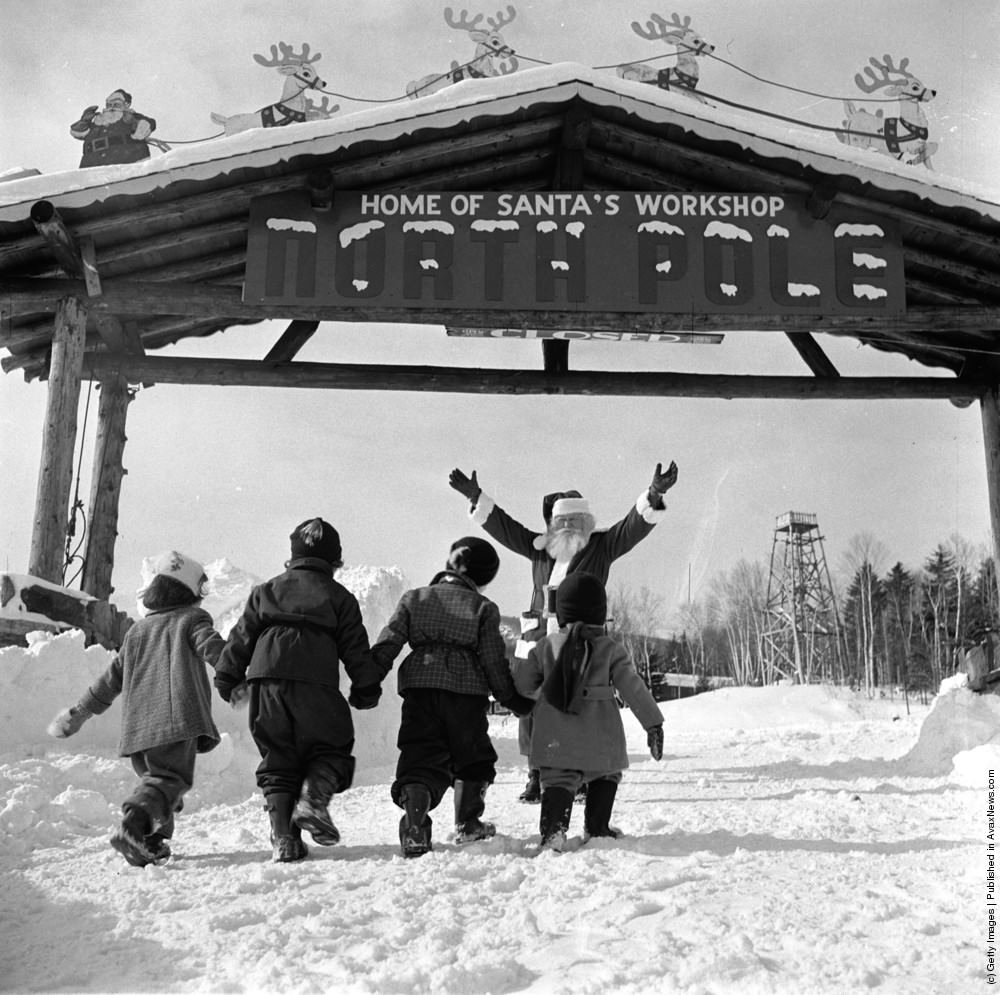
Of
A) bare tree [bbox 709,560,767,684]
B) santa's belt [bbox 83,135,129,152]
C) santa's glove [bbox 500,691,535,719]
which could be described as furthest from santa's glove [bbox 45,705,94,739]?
bare tree [bbox 709,560,767,684]

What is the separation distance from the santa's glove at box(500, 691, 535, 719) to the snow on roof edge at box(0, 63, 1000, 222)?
4690 millimetres

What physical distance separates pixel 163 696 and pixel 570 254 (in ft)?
16.5

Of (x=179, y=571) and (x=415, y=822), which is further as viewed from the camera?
(x=179, y=571)

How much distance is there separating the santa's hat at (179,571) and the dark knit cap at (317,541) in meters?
0.42

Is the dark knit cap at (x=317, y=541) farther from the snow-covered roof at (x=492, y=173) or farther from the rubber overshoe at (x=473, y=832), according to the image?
the snow-covered roof at (x=492, y=173)

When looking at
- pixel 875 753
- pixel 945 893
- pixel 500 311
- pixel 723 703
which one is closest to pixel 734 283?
pixel 500 311

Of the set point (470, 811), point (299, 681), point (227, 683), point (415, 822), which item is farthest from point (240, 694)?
point (470, 811)

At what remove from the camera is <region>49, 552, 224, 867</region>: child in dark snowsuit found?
3.75 meters

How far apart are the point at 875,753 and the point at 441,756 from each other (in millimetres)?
4836

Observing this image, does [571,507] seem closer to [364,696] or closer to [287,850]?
[364,696]

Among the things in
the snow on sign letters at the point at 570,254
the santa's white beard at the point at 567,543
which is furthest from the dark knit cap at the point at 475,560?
the snow on sign letters at the point at 570,254

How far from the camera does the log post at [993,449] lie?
9.19 metres

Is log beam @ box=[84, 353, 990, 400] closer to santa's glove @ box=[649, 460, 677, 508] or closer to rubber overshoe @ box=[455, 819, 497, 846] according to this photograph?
santa's glove @ box=[649, 460, 677, 508]

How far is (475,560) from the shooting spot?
4367 mm
